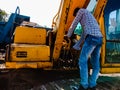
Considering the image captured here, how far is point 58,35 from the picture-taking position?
5.11m

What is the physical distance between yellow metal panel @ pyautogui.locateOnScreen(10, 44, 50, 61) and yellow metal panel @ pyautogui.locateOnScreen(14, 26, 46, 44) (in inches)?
11.1

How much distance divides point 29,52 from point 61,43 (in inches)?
28.3

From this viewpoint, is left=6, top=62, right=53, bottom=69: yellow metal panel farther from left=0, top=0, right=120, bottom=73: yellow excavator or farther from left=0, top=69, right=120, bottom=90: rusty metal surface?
left=0, top=69, right=120, bottom=90: rusty metal surface

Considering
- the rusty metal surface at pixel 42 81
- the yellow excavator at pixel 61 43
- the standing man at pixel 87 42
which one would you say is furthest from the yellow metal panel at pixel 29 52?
the standing man at pixel 87 42

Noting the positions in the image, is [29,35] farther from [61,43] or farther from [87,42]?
[87,42]

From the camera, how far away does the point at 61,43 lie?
5191mm

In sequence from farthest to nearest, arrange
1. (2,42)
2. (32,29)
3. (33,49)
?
1. (2,42)
2. (32,29)
3. (33,49)

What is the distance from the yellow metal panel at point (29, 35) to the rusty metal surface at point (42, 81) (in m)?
0.63

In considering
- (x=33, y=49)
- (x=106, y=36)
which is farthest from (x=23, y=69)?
(x=106, y=36)

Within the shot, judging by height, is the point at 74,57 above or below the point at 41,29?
below

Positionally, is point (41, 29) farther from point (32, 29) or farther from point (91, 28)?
point (91, 28)

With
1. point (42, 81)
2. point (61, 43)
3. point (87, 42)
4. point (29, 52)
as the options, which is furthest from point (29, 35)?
point (87, 42)

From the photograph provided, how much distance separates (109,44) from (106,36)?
206mm

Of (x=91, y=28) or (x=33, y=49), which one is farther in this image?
(x=33, y=49)
